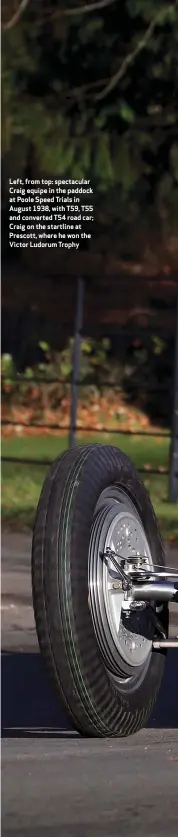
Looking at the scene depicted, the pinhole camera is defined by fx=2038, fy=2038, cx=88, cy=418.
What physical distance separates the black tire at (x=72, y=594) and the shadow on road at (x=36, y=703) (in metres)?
0.39

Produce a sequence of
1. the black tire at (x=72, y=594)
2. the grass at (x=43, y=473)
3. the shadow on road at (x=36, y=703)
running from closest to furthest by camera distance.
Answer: the black tire at (x=72, y=594)
the shadow on road at (x=36, y=703)
the grass at (x=43, y=473)

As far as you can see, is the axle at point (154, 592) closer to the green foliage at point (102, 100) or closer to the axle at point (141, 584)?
the axle at point (141, 584)

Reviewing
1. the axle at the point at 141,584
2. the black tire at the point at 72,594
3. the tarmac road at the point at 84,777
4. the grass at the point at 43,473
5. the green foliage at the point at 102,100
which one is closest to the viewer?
the tarmac road at the point at 84,777

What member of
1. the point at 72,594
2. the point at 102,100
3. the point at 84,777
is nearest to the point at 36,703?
the point at 72,594

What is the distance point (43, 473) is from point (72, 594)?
1152 cm

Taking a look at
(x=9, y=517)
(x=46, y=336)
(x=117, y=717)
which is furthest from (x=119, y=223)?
(x=117, y=717)

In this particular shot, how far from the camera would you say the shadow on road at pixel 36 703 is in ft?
22.6

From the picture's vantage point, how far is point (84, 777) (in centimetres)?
551

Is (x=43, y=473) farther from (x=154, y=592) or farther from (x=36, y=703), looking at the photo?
(x=154, y=592)

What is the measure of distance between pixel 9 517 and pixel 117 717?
7.91m

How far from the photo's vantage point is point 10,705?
7672 millimetres

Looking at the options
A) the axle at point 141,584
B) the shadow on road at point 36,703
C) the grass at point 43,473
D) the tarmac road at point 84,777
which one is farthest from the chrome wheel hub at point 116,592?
the grass at point 43,473

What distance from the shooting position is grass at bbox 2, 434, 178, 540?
1390 centimetres

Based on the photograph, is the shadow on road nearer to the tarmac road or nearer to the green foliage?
the tarmac road
